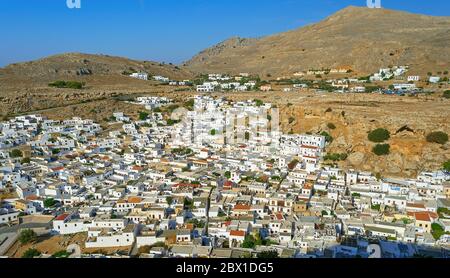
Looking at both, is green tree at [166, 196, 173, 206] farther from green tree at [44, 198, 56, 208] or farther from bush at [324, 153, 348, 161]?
bush at [324, 153, 348, 161]

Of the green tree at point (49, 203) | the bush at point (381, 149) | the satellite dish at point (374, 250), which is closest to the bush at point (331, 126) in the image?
the bush at point (381, 149)

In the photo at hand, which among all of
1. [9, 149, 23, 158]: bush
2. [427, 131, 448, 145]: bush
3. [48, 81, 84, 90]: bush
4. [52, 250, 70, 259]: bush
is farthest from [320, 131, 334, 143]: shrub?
[48, 81, 84, 90]: bush

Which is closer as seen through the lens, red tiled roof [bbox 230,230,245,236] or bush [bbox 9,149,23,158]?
red tiled roof [bbox 230,230,245,236]

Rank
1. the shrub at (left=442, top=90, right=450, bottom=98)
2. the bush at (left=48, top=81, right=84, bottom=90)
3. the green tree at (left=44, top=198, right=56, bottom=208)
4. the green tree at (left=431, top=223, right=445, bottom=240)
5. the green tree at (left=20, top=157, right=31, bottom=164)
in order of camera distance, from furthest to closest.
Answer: the bush at (left=48, top=81, right=84, bottom=90)
the shrub at (left=442, top=90, right=450, bottom=98)
the green tree at (left=20, top=157, right=31, bottom=164)
the green tree at (left=44, top=198, right=56, bottom=208)
the green tree at (left=431, top=223, right=445, bottom=240)

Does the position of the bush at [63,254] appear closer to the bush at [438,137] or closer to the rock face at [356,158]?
the rock face at [356,158]

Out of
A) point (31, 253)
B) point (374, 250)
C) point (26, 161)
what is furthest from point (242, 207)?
point (26, 161)

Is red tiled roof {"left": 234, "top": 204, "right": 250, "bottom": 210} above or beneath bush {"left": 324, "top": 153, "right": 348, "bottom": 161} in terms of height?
beneath
